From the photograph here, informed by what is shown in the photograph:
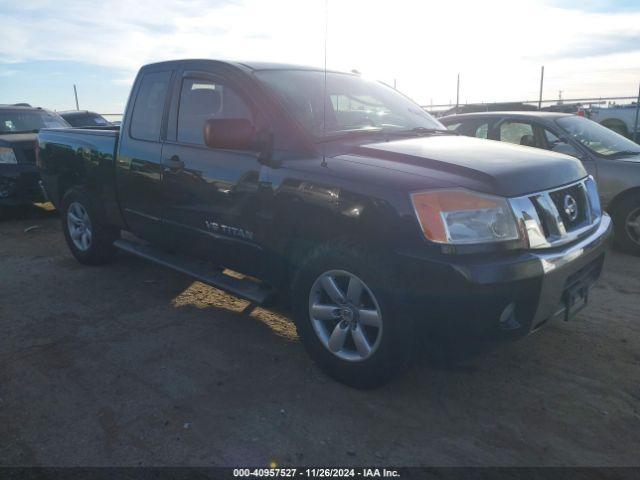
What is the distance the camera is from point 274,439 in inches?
100

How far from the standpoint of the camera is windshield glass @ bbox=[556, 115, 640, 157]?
596 cm

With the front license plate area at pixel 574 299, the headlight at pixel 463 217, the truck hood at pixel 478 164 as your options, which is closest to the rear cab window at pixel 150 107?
the truck hood at pixel 478 164

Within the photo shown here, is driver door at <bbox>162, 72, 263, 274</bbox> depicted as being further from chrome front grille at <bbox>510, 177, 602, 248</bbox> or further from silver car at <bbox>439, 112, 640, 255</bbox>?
silver car at <bbox>439, 112, 640, 255</bbox>

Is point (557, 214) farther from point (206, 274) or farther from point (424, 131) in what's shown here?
point (206, 274)

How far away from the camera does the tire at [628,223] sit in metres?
5.61

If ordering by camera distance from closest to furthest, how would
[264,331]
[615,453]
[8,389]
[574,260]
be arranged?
[615,453] < [574,260] < [8,389] < [264,331]

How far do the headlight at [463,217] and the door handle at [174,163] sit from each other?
1.99 m

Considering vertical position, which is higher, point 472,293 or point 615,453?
point 472,293

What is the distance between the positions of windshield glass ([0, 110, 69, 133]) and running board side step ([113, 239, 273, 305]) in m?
5.22

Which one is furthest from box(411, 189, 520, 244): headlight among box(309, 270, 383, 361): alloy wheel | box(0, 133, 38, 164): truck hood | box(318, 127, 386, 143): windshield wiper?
box(0, 133, 38, 164): truck hood

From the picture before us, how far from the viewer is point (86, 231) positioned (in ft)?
17.4

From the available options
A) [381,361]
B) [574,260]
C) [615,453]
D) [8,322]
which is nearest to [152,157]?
[8,322]

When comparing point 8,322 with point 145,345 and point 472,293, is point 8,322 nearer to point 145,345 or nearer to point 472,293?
point 145,345

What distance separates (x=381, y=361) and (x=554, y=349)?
143 centimetres
